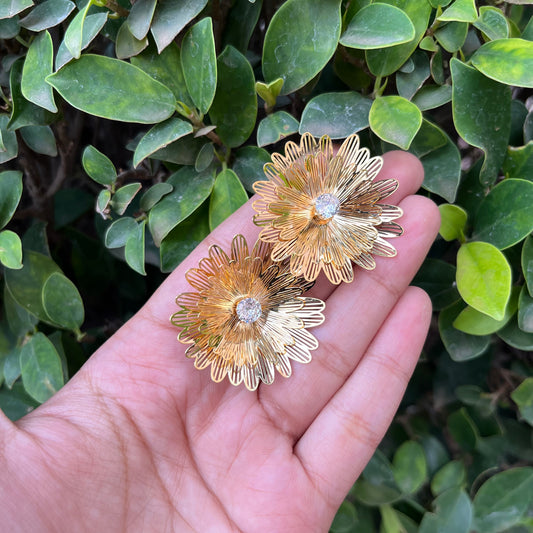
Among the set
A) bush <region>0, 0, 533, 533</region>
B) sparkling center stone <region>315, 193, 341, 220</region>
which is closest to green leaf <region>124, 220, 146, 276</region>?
bush <region>0, 0, 533, 533</region>

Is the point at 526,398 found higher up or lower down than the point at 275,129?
lower down

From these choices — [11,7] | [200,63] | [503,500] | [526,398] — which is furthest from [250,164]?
[503,500]

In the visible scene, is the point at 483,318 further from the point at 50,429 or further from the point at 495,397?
the point at 50,429

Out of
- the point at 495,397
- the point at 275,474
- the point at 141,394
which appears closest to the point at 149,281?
the point at 141,394

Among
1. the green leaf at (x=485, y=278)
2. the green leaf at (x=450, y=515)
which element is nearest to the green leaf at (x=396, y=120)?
the green leaf at (x=485, y=278)

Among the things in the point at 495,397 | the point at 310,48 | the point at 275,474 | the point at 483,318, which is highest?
the point at 310,48

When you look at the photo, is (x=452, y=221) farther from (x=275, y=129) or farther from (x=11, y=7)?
(x=11, y=7)

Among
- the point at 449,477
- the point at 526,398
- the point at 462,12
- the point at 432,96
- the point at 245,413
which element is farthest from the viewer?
the point at 449,477
